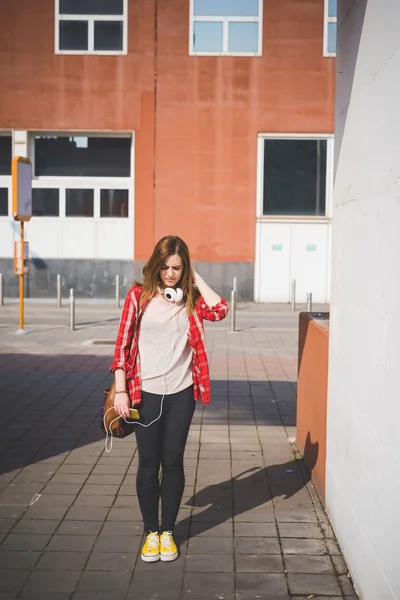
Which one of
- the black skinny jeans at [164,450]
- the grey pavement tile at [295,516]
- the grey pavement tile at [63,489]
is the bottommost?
the grey pavement tile at [63,489]

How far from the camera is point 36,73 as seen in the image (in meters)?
24.1

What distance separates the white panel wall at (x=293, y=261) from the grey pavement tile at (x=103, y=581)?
20158 millimetres

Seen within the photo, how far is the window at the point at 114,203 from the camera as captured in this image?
2486 cm

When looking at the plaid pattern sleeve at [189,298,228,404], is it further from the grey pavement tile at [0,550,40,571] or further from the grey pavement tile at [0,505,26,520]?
the grey pavement tile at [0,505,26,520]

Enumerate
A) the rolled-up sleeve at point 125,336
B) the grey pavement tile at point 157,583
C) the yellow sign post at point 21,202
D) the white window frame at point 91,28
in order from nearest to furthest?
the grey pavement tile at point 157,583 < the rolled-up sleeve at point 125,336 < the yellow sign post at point 21,202 < the white window frame at point 91,28

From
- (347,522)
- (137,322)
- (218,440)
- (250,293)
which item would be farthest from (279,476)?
(250,293)

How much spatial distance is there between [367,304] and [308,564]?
1601 mm

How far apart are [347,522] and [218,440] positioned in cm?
299

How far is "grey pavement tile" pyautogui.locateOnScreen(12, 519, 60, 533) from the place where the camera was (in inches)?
204

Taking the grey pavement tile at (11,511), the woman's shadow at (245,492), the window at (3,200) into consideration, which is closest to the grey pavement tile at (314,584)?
the woman's shadow at (245,492)

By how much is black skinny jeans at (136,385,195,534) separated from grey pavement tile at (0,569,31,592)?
0.74 meters

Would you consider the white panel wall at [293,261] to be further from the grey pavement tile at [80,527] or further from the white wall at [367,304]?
the grey pavement tile at [80,527]

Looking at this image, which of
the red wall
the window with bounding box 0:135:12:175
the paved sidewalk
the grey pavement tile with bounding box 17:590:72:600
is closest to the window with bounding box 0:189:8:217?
the window with bounding box 0:135:12:175

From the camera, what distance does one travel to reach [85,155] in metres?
24.9
